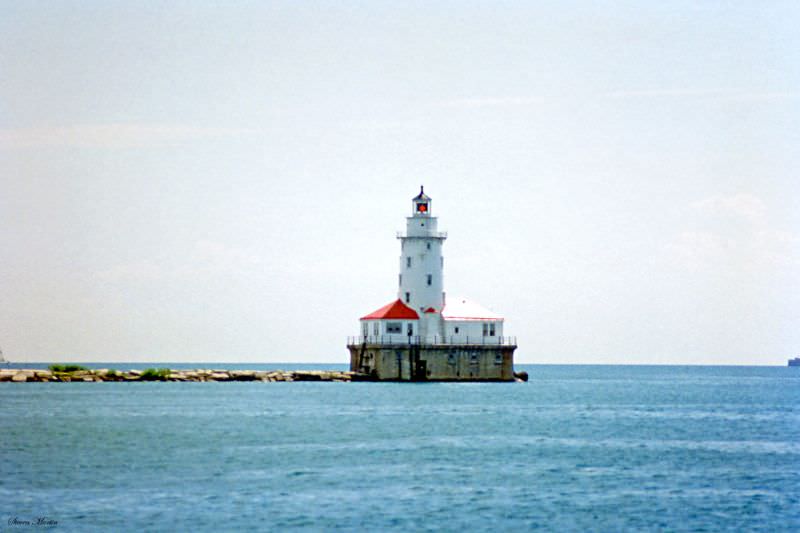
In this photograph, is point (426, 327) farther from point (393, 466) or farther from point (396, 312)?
point (393, 466)

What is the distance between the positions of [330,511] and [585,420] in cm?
3926

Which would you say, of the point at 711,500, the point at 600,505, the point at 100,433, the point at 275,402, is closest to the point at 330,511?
the point at 600,505

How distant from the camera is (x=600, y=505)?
4128cm

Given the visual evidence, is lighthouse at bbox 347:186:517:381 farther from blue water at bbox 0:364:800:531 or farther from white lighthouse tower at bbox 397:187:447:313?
blue water at bbox 0:364:800:531

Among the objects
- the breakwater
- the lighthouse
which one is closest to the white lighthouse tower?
the lighthouse

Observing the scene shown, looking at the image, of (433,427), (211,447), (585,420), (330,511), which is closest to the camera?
(330,511)

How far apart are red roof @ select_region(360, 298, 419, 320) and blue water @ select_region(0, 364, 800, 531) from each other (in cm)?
1627

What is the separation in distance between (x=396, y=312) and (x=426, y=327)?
266cm

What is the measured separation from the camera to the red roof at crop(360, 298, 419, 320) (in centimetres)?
10412

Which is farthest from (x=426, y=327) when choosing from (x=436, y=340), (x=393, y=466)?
(x=393, y=466)

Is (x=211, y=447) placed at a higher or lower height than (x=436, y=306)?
lower

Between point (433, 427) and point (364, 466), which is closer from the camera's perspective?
point (364, 466)

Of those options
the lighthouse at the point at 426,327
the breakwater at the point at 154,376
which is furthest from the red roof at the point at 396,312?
the breakwater at the point at 154,376

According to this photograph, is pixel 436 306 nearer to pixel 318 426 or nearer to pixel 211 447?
pixel 318 426
